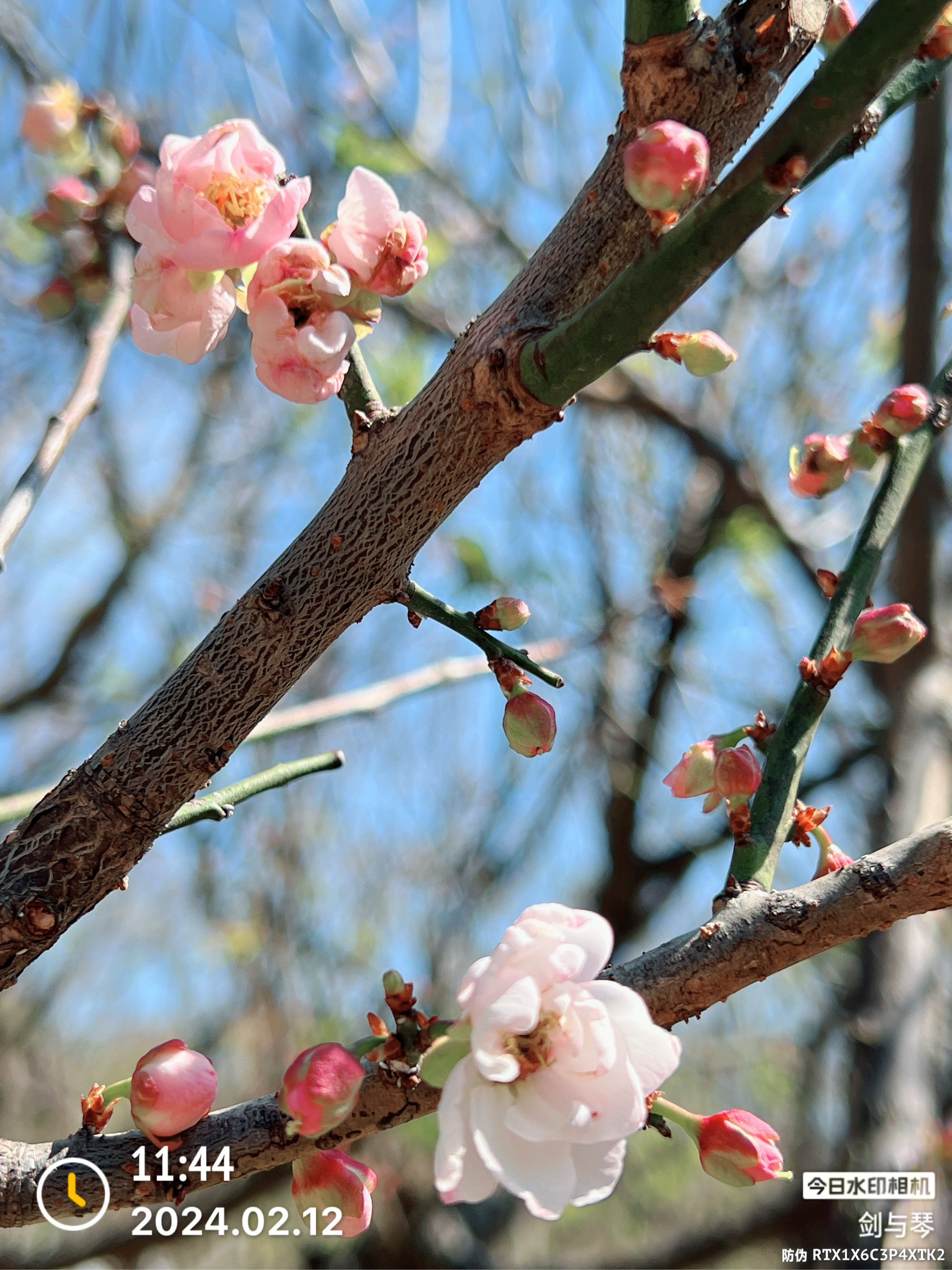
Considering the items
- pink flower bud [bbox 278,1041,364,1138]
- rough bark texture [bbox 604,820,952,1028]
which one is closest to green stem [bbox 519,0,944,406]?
rough bark texture [bbox 604,820,952,1028]

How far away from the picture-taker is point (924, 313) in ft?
7.31

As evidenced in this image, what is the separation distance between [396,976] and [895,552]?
2.09 metres

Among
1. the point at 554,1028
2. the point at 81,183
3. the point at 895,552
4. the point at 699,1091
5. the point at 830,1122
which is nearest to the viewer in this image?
the point at 554,1028

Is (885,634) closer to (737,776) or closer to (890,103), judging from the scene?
(737,776)

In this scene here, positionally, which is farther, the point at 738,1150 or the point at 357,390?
the point at 357,390

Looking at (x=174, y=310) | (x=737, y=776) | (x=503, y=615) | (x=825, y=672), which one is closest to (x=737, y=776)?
(x=737, y=776)

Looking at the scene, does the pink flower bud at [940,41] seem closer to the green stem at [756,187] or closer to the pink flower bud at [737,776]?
the green stem at [756,187]

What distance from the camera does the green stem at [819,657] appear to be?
720 millimetres

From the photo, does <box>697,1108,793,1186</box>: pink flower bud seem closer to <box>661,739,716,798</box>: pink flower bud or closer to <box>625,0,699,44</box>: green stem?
<box>661,739,716,798</box>: pink flower bud

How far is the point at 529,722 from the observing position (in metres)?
0.84

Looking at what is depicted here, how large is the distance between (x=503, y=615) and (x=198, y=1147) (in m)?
0.47

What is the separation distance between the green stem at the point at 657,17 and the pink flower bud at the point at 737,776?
519 millimetres

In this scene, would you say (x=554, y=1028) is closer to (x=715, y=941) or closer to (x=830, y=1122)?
(x=715, y=941)

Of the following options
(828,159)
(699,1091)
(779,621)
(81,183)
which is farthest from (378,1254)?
(828,159)
